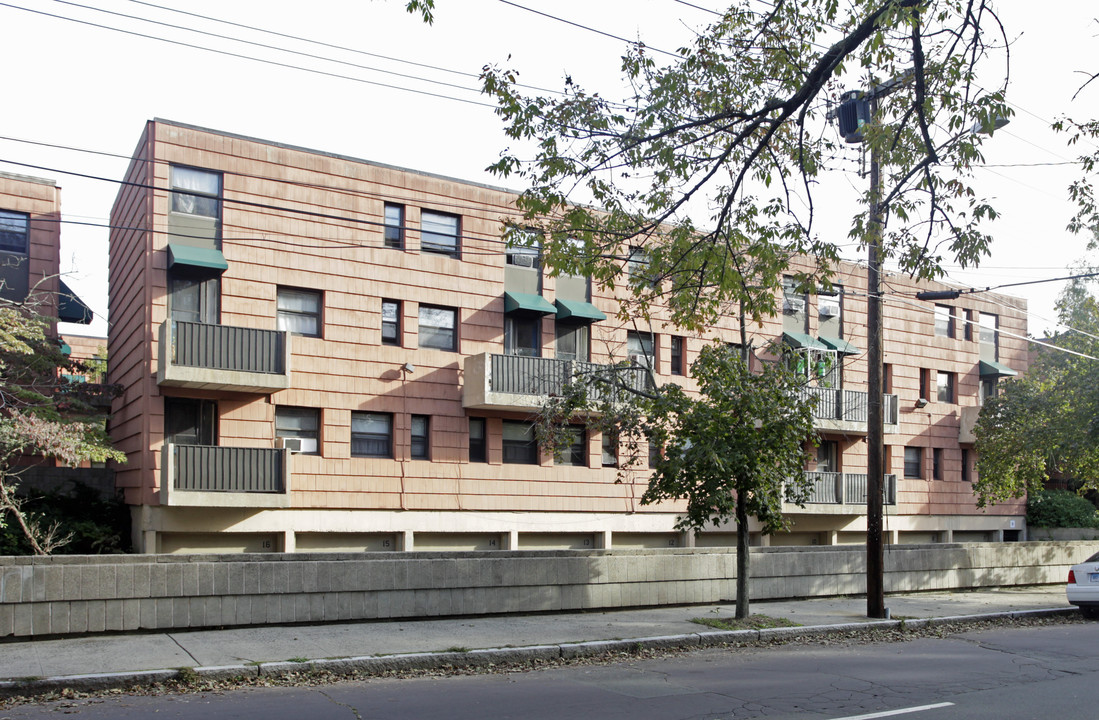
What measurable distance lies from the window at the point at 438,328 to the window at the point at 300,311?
2792mm

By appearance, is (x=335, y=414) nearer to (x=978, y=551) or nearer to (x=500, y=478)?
(x=500, y=478)

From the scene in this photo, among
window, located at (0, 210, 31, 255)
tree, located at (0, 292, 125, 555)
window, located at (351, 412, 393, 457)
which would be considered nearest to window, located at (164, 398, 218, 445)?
tree, located at (0, 292, 125, 555)

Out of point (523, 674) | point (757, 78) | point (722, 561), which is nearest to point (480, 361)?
point (722, 561)

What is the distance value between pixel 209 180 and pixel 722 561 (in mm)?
14409

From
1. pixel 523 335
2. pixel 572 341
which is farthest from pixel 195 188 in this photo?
pixel 572 341

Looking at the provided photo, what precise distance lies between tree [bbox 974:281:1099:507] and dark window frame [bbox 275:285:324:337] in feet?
58.0

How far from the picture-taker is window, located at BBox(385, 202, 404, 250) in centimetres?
2503

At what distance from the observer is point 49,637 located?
11930mm

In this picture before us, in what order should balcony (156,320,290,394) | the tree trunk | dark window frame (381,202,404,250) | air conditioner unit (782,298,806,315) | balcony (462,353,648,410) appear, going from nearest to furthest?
the tree trunk → balcony (156,320,290,394) → balcony (462,353,648,410) → dark window frame (381,202,404,250) → air conditioner unit (782,298,806,315)

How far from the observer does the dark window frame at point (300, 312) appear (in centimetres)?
2355

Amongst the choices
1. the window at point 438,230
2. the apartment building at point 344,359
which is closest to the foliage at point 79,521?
the apartment building at point 344,359

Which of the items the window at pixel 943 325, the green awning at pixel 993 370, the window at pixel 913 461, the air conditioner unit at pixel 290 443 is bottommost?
the window at pixel 913 461

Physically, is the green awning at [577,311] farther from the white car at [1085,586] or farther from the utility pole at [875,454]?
the white car at [1085,586]

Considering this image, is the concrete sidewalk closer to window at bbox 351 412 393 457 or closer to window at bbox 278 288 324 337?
window at bbox 351 412 393 457
